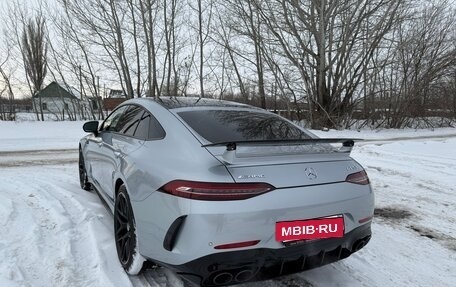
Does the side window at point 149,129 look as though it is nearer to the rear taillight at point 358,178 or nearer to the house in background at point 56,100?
the rear taillight at point 358,178

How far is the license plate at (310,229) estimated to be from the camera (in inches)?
90.2

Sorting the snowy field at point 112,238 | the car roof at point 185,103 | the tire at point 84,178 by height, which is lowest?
the snowy field at point 112,238

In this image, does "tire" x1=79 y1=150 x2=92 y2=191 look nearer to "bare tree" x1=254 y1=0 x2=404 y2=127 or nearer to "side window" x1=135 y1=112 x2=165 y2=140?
"side window" x1=135 y1=112 x2=165 y2=140

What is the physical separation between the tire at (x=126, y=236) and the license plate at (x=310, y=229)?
1.12 metres

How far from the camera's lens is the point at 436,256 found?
11.3 ft

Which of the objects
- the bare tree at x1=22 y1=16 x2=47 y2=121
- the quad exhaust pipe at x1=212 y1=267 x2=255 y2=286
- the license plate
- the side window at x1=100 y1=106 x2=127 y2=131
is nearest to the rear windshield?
the license plate

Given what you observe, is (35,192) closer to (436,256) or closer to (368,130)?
(436,256)

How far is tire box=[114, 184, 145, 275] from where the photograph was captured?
283cm

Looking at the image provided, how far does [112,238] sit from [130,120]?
46.8 inches

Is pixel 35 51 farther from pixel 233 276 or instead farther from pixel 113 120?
pixel 233 276

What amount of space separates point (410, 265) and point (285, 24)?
1711 centimetres

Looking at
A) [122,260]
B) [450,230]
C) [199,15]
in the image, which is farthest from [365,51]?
[122,260]

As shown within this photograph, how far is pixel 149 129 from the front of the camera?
314 cm

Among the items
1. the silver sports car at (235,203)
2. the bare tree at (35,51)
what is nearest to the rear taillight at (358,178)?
the silver sports car at (235,203)
